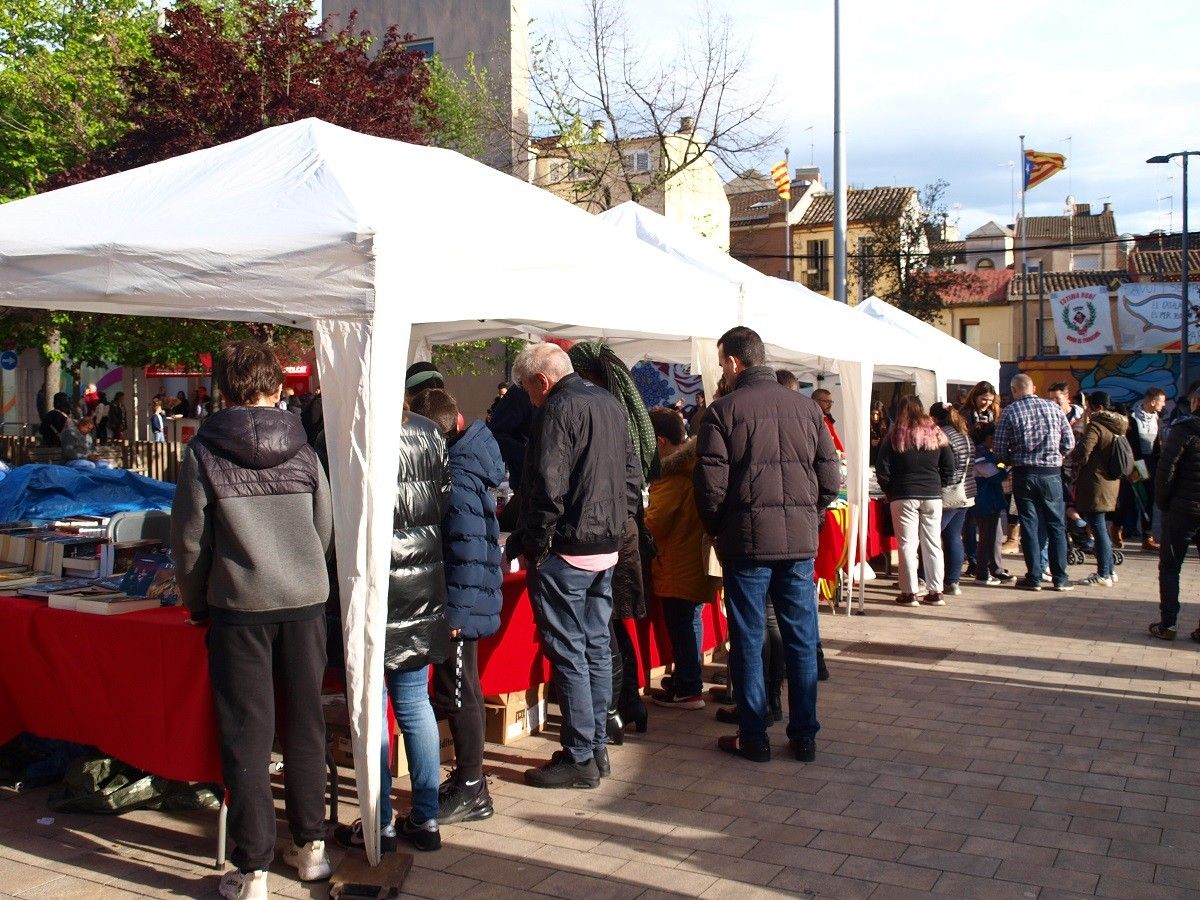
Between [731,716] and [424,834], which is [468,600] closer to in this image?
[424,834]

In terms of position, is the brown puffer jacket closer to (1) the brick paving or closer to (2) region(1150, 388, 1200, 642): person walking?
(2) region(1150, 388, 1200, 642): person walking

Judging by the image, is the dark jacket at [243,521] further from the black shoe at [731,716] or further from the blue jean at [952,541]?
the blue jean at [952,541]

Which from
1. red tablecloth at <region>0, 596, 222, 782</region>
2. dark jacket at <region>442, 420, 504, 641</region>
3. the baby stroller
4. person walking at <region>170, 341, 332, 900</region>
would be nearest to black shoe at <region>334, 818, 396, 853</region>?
person walking at <region>170, 341, 332, 900</region>

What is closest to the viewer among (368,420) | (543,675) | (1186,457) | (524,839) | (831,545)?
(368,420)

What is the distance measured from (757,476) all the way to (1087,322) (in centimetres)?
2779

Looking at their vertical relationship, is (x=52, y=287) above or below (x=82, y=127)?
below

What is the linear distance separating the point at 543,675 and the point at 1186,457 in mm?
4598

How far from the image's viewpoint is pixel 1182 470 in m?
7.47

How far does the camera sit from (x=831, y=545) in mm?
8258

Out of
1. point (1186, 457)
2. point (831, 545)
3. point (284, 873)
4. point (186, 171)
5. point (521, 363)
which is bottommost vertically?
point (284, 873)

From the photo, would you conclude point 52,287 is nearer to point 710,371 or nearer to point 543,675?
point 543,675

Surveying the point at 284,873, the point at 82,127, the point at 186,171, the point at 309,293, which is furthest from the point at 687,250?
the point at 82,127

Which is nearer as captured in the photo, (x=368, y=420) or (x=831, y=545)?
(x=368, y=420)

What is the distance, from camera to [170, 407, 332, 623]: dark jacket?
350 cm
